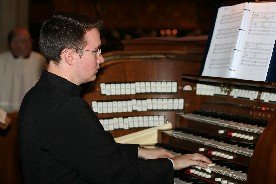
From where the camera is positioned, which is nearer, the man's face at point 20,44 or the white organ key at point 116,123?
the white organ key at point 116,123

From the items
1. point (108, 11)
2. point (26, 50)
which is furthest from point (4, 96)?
point (108, 11)

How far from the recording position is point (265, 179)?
105 inches

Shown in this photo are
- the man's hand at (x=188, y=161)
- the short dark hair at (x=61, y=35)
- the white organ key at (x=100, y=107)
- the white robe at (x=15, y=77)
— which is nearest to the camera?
the short dark hair at (x=61, y=35)

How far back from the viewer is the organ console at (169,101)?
3.64 meters

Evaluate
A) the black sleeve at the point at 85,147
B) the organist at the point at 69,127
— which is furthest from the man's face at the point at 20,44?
the black sleeve at the point at 85,147

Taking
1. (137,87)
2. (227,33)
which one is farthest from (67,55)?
(137,87)

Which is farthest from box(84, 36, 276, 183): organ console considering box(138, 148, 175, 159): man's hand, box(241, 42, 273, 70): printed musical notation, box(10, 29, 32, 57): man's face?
box(10, 29, 32, 57): man's face

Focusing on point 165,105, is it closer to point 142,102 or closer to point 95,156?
point 142,102

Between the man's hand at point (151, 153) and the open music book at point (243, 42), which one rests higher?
the open music book at point (243, 42)

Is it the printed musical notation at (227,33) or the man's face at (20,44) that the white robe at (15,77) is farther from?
the printed musical notation at (227,33)

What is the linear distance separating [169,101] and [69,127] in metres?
1.90

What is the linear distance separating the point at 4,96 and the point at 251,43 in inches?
136

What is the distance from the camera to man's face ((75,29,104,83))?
2541 mm

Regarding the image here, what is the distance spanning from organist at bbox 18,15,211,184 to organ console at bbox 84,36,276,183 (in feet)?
3.62
